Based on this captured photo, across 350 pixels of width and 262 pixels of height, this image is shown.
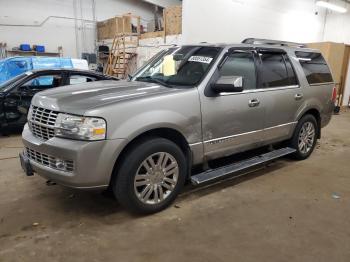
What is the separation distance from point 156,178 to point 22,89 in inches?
160

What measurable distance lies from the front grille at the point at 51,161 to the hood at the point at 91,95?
16.1 inches

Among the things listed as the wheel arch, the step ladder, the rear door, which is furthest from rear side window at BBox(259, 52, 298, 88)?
the step ladder

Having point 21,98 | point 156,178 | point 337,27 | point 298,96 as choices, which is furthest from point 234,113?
point 337,27

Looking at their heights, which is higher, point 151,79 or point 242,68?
point 242,68

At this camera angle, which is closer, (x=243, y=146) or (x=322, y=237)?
(x=322, y=237)

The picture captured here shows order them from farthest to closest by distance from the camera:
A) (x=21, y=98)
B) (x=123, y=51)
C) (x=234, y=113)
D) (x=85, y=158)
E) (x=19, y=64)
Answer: (x=123, y=51) → (x=19, y=64) → (x=21, y=98) → (x=234, y=113) → (x=85, y=158)

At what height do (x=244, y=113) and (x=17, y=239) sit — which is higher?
(x=244, y=113)

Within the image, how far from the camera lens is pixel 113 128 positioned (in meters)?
2.51

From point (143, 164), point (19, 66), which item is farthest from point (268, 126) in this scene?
point (19, 66)

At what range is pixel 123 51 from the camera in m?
12.6

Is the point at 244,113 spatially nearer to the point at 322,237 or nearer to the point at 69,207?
the point at 322,237

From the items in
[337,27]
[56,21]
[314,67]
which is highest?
[56,21]

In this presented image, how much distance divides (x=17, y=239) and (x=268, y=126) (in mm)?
2909

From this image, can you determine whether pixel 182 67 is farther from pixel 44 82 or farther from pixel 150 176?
pixel 44 82
